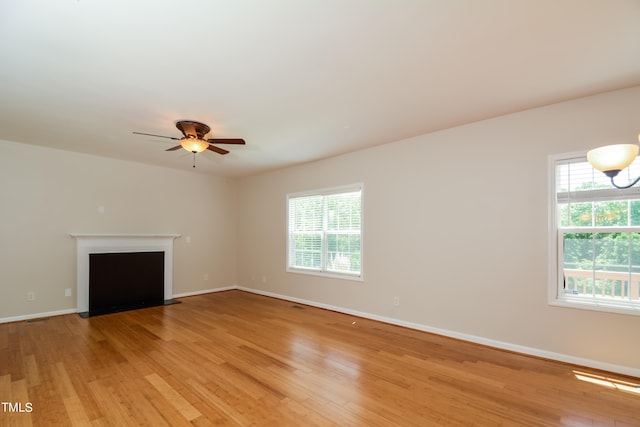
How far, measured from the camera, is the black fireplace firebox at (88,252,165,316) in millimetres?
4957

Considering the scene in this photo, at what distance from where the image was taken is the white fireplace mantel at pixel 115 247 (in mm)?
4879

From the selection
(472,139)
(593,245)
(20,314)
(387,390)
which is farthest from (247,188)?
(593,245)

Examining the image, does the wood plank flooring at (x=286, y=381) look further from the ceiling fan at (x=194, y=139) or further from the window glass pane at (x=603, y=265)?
the ceiling fan at (x=194, y=139)

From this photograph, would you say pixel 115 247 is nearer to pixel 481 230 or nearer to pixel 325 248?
pixel 325 248

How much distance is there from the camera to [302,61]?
233cm

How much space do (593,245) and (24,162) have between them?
7490mm

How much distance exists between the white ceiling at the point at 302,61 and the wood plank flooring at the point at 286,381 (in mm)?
2624

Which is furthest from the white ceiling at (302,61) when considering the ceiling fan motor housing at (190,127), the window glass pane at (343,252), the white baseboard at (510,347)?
the white baseboard at (510,347)

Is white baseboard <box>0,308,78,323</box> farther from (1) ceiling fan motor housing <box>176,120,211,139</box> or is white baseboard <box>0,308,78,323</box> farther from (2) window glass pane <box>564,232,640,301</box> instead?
(2) window glass pane <box>564,232,640,301</box>

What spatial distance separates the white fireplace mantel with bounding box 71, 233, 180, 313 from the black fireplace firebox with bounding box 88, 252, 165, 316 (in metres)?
0.09

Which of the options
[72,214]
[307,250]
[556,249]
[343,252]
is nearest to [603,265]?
[556,249]

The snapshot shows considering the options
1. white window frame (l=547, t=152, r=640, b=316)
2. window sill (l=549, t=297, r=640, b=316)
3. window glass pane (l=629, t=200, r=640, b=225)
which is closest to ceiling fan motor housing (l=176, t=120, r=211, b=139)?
white window frame (l=547, t=152, r=640, b=316)

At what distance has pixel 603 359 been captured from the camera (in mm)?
2795

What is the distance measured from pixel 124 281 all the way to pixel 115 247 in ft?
2.08
